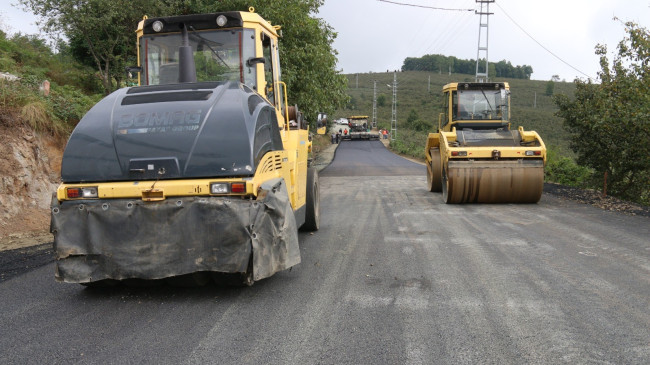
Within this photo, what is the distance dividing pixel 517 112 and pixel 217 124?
7728 cm

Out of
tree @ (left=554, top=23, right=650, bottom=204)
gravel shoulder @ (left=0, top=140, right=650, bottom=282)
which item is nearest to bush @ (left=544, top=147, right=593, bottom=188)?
tree @ (left=554, top=23, right=650, bottom=204)

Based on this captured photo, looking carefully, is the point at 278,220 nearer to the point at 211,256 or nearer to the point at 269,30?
the point at 211,256

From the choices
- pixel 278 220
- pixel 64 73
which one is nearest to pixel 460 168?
pixel 278 220

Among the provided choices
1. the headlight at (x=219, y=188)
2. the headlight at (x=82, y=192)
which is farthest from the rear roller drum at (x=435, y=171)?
the headlight at (x=82, y=192)

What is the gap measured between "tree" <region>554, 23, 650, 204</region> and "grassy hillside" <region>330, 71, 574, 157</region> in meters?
41.4

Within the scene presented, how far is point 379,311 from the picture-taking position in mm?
4281

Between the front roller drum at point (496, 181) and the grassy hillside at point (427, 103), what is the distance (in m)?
46.2

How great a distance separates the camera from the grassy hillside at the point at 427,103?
67000 mm

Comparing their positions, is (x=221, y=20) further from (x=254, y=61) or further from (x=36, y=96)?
(x=36, y=96)

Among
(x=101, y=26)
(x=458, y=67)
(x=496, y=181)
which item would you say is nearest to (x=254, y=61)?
(x=496, y=181)

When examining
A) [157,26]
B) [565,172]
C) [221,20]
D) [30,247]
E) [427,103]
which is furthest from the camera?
[427,103]

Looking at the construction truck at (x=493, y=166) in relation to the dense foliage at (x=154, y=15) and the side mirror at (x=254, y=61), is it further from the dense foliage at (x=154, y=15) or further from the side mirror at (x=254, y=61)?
the dense foliage at (x=154, y=15)

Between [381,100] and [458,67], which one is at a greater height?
[458,67]

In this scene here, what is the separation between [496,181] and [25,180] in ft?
29.4
